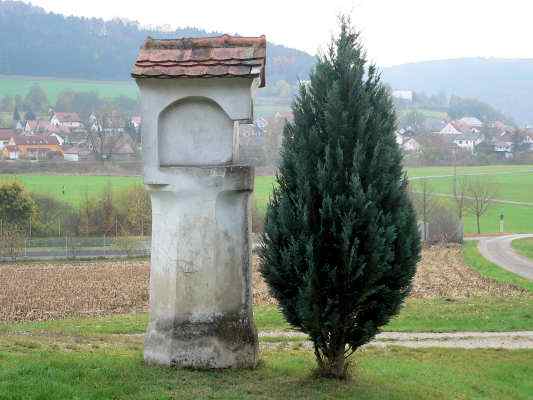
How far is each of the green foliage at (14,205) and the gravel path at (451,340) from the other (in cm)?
3910

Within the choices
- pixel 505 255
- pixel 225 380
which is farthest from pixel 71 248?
pixel 225 380

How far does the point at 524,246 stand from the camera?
47250 mm

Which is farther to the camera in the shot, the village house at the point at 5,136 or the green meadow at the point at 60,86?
the green meadow at the point at 60,86

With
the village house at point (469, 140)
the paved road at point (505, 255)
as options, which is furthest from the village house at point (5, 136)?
the village house at point (469, 140)

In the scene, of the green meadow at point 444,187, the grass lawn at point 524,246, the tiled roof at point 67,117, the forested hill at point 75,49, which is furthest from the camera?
the forested hill at point 75,49

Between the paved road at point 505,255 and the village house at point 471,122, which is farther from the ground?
the village house at point 471,122

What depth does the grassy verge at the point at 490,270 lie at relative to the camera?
31413mm

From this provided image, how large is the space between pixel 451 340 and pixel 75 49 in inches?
5749

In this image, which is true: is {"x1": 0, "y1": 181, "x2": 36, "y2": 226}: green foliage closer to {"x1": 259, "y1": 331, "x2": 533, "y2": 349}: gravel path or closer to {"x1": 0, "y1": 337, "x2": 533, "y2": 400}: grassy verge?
{"x1": 259, "y1": 331, "x2": 533, "y2": 349}: gravel path

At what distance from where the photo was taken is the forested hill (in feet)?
475

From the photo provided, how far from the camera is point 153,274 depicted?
33.9 ft

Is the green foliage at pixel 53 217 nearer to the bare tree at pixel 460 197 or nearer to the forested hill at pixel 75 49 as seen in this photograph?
the bare tree at pixel 460 197

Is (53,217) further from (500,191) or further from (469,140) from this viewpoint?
(469,140)

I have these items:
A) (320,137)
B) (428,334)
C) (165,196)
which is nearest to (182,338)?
(165,196)
